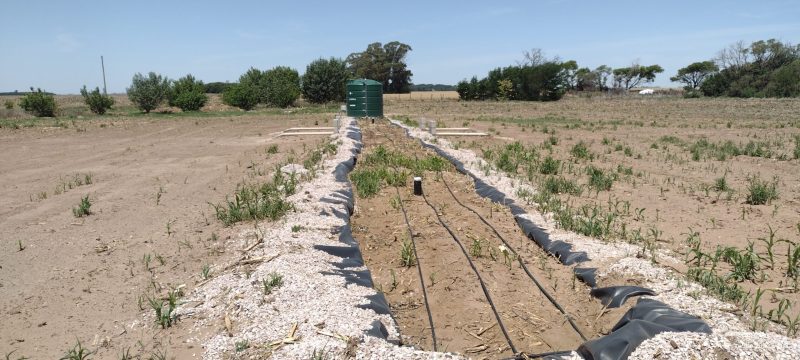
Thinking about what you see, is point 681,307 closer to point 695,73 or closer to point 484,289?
point 484,289

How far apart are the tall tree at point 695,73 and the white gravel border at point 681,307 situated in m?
80.2

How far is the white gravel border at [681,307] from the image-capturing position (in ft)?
9.32

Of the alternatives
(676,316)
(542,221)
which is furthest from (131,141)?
(676,316)

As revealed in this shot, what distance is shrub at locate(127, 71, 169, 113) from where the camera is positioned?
32.7 m

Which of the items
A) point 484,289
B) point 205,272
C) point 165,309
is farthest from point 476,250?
point 165,309

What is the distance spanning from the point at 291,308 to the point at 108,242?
9.40 feet

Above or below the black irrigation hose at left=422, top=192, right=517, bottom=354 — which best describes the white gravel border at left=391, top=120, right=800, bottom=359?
above

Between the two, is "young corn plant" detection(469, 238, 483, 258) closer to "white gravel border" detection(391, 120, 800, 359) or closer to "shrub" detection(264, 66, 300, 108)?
"white gravel border" detection(391, 120, 800, 359)

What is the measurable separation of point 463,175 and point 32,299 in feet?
21.9

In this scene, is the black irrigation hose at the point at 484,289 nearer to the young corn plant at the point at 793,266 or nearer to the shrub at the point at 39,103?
the young corn plant at the point at 793,266

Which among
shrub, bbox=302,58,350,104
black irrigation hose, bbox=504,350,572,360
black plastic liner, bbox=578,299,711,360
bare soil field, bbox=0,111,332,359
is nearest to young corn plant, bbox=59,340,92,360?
bare soil field, bbox=0,111,332,359

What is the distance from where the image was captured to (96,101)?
3238 centimetres

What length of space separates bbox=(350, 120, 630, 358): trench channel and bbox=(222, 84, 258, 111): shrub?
32.5 m

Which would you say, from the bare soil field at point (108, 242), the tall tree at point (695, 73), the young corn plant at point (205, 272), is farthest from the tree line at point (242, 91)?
the tall tree at point (695, 73)
